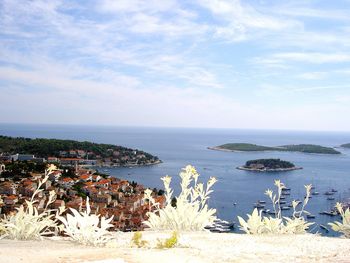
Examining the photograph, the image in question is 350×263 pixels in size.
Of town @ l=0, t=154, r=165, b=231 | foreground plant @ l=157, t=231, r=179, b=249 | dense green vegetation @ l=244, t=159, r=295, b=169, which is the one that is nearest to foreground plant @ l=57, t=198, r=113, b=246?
foreground plant @ l=157, t=231, r=179, b=249

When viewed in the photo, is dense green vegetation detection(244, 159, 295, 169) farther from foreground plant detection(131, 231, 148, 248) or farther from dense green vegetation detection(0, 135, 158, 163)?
foreground plant detection(131, 231, 148, 248)

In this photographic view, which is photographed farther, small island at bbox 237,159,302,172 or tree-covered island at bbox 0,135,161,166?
small island at bbox 237,159,302,172

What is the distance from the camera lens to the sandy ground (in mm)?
3518

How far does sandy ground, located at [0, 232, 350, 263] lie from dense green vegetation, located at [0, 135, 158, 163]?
78358 mm

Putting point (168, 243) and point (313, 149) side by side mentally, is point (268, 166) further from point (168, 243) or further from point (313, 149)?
point (168, 243)

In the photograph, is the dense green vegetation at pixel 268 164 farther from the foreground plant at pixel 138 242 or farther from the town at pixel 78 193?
the foreground plant at pixel 138 242

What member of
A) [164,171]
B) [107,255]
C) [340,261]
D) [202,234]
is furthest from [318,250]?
[164,171]

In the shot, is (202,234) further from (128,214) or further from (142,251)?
(128,214)

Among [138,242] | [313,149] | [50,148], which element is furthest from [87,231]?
[313,149]

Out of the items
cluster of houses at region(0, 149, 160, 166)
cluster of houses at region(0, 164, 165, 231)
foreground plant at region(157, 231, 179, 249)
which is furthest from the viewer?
cluster of houses at region(0, 149, 160, 166)

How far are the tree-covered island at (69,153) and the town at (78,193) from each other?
3411cm

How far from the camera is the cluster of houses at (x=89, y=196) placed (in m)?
26.0

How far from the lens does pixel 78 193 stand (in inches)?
1328

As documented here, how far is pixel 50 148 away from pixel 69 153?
393 cm
